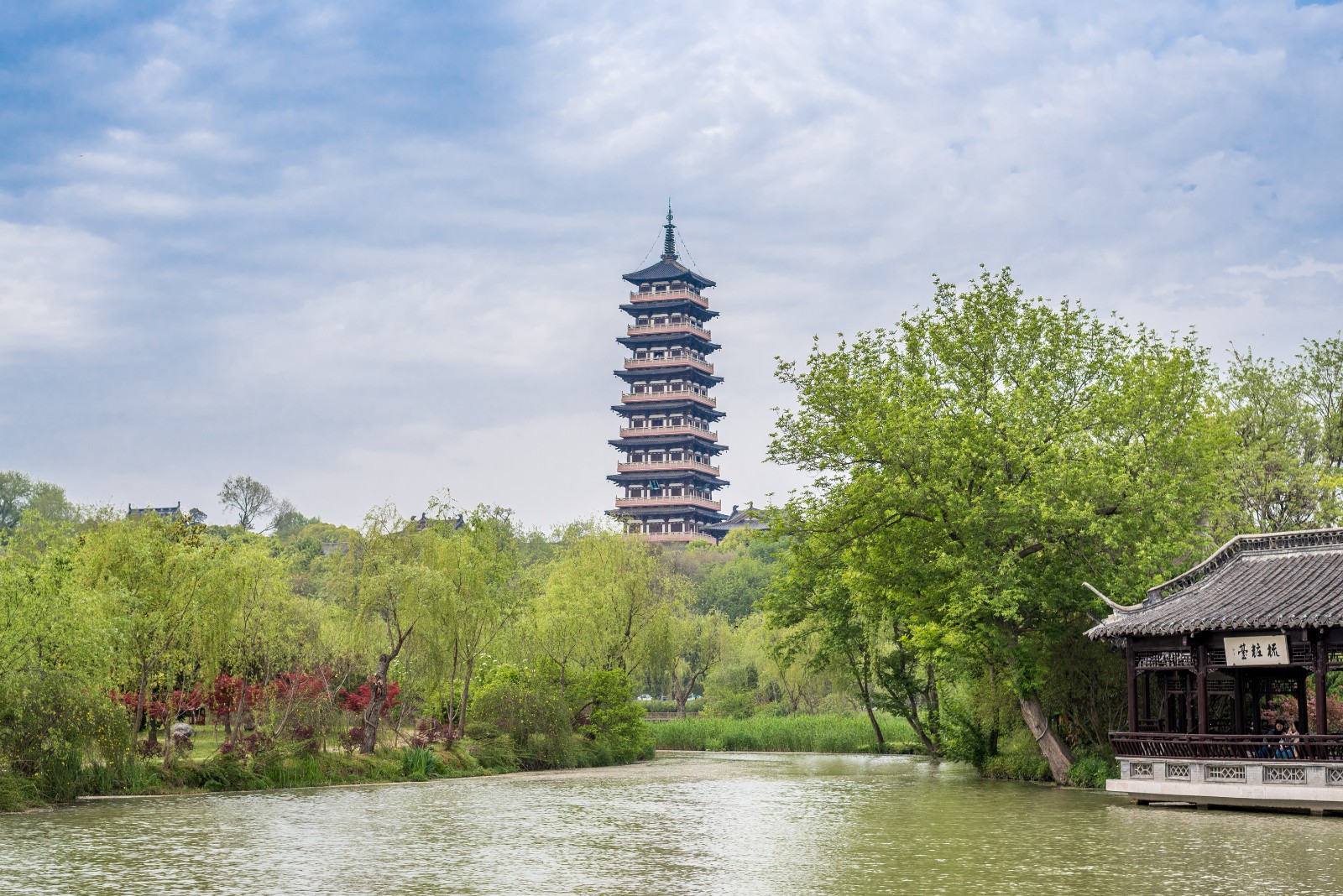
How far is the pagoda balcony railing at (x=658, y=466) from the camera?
3986 inches

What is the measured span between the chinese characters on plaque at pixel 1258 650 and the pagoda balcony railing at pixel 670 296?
266 ft

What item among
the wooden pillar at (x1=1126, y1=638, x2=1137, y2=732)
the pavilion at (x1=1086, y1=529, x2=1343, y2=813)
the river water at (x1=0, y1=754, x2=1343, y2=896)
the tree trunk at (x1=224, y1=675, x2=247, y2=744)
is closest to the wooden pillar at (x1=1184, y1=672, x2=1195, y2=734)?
the pavilion at (x1=1086, y1=529, x2=1343, y2=813)

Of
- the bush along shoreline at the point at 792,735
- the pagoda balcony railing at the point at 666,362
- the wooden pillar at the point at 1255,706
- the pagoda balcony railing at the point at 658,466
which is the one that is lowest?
the bush along shoreline at the point at 792,735

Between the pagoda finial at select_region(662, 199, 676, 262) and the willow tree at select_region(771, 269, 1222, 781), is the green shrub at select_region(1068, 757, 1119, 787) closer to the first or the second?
the willow tree at select_region(771, 269, 1222, 781)

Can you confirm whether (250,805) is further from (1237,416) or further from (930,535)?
(1237,416)

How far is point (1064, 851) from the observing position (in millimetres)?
14266

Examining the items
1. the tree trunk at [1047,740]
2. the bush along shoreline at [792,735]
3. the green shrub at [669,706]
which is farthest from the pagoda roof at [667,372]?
the tree trunk at [1047,740]

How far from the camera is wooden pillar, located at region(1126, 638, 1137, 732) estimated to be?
21.2 m

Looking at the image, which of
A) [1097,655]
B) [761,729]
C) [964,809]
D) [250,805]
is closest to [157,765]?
[250,805]

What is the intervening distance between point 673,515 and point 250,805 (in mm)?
83703

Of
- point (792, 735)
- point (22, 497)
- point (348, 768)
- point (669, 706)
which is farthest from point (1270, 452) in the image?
point (22, 497)

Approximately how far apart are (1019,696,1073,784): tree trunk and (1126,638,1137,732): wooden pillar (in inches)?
139

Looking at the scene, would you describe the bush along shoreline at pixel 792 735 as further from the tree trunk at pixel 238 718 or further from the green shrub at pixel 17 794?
the green shrub at pixel 17 794

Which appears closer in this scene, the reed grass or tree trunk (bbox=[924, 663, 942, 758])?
tree trunk (bbox=[924, 663, 942, 758])
